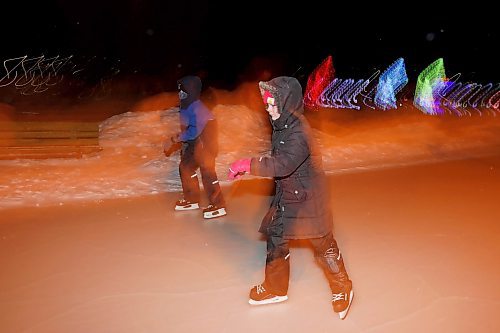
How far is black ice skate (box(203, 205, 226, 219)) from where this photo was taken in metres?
6.06

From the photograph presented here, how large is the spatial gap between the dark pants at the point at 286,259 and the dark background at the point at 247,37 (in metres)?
22.0

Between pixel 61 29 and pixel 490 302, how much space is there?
1039 inches

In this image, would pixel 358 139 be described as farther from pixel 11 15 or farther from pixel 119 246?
pixel 11 15

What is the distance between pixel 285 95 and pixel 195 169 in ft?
9.54

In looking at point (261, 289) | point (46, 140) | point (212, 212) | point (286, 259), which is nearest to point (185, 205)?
point (212, 212)

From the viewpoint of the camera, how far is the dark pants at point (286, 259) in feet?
11.9

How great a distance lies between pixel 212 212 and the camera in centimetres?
608

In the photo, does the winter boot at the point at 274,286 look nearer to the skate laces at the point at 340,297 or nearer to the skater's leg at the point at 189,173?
the skate laces at the point at 340,297

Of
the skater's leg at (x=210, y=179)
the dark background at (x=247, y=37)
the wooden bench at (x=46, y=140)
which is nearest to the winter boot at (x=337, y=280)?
the skater's leg at (x=210, y=179)

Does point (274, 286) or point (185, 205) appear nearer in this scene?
point (274, 286)

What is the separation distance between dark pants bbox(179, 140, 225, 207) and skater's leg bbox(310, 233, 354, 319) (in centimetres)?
247

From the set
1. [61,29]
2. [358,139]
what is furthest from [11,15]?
[358,139]

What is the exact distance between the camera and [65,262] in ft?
15.6

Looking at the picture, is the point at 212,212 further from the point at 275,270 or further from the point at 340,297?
the point at 340,297
